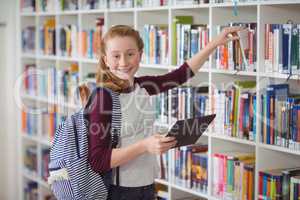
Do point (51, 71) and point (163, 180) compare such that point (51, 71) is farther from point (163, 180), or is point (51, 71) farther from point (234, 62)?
point (234, 62)

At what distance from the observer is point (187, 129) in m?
2.36

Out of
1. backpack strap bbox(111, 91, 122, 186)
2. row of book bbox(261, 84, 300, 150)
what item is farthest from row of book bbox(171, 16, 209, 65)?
backpack strap bbox(111, 91, 122, 186)

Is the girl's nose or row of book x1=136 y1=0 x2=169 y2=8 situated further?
row of book x1=136 y1=0 x2=169 y2=8

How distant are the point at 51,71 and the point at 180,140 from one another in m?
2.48

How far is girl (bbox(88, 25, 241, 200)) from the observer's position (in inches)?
91.7

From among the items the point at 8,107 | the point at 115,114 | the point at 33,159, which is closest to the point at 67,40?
the point at 8,107

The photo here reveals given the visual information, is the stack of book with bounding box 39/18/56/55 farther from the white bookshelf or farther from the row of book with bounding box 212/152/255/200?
the row of book with bounding box 212/152/255/200

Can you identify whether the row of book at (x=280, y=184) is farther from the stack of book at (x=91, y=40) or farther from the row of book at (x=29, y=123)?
the row of book at (x=29, y=123)

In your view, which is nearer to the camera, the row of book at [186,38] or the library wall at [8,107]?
the row of book at [186,38]

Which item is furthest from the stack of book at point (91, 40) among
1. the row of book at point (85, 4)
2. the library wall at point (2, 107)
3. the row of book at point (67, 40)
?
the library wall at point (2, 107)

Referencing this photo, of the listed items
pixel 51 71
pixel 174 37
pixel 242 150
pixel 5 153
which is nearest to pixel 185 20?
pixel 174 37

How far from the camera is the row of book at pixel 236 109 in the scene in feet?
9.49

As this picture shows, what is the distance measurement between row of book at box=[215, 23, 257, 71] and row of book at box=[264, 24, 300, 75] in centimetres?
8

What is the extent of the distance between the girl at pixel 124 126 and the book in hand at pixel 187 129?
3 centimetres
